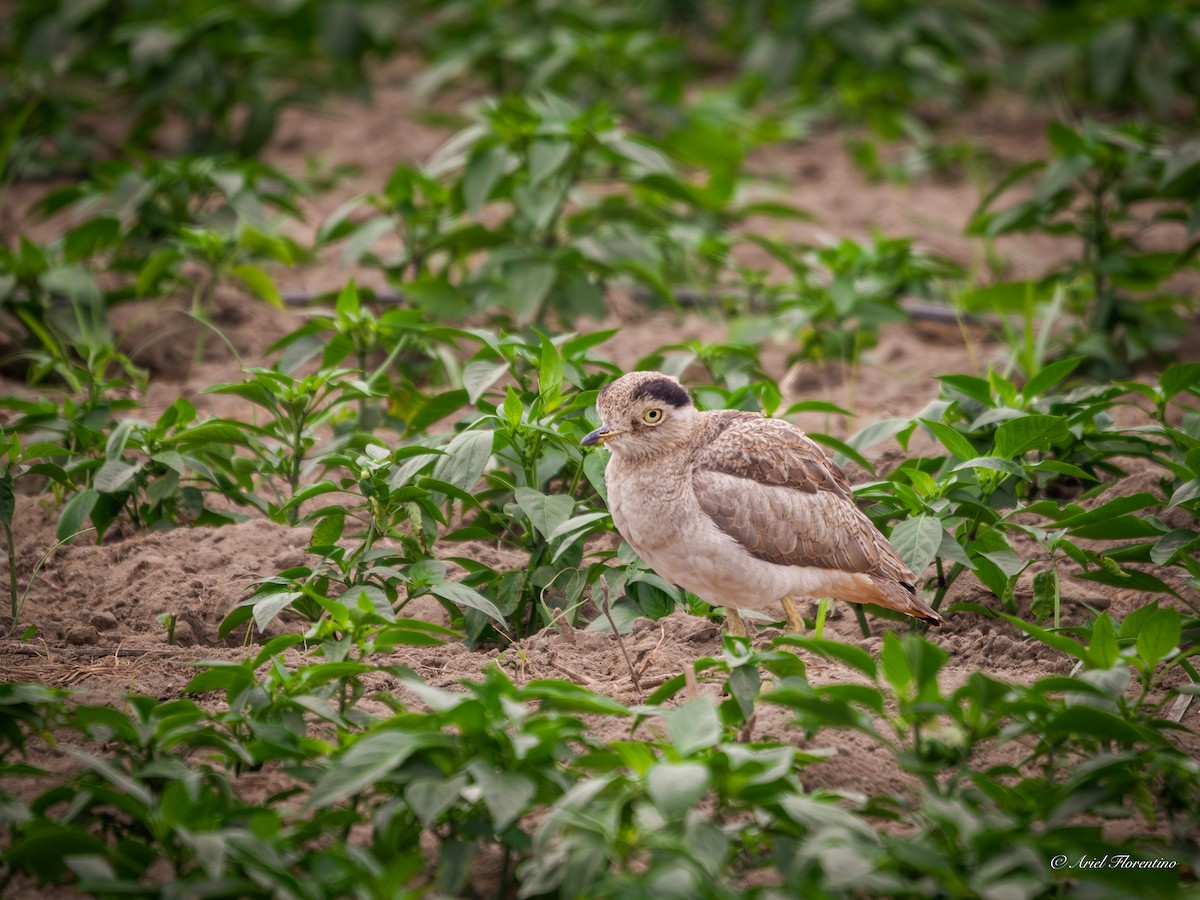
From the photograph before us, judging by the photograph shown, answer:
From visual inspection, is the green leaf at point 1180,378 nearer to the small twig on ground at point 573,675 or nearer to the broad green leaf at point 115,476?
the small twig on ground at point 573,675

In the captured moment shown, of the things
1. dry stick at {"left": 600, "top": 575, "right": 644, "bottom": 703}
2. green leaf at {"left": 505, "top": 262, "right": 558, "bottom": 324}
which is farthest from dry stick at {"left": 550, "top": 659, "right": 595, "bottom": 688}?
green leaf at {"left": 505, "top": 262, "right": 558, "bottom": 324}

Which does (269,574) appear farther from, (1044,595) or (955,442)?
(1044,595)

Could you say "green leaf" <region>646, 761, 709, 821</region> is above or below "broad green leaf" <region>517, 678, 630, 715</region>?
above

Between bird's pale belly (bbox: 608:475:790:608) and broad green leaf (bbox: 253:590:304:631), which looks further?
bird's pale belly (bbox: 608:475:790:608)

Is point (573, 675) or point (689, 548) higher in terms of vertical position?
point (689, 548)

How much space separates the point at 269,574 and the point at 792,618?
5.84ft

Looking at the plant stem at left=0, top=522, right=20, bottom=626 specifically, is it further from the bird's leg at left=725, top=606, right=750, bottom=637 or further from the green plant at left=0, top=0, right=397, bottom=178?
the green plant at left=0, top=0, right=397, bottom=178

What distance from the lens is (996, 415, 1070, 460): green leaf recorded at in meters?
3.79

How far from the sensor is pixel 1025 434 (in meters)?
3.82

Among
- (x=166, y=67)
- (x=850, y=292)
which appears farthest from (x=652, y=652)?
(x=166, y=67)

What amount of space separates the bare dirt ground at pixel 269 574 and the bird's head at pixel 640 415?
2.26 feet

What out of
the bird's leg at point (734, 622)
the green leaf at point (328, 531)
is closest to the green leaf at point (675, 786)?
the bird's leg at point (734, 622)

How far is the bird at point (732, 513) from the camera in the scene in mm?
3574

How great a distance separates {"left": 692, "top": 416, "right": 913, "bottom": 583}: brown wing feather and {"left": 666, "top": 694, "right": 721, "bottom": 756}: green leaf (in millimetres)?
867
